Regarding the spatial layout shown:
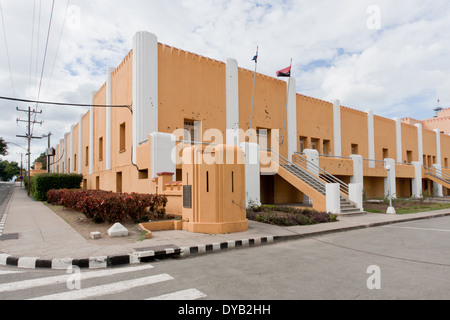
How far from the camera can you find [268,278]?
499 centimetres

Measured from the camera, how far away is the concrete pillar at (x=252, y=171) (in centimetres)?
1485

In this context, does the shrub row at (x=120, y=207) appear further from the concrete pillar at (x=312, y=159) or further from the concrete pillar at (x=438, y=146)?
the concrete pillar at (x=438, y=146)

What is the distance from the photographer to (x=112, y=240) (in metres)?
7.95

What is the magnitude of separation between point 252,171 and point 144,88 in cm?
640

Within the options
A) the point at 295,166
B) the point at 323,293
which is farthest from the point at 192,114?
the point at 323,293

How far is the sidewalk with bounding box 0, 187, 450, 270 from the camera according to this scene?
6211mm

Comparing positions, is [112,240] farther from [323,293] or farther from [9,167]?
[9,167]

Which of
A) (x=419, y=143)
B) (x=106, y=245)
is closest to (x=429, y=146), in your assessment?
(x=419, y=143)

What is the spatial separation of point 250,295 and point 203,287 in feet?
2.53

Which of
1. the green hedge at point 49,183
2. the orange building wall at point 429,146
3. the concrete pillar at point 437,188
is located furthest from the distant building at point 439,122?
the green hedge at point 49,183

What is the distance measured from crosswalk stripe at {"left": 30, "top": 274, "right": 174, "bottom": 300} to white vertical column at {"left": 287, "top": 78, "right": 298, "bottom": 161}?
50.4 feet

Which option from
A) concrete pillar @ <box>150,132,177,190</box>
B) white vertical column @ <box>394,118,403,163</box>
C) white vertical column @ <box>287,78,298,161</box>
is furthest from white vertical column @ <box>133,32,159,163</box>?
white vertical column @ <box>394,118,403,163</box>

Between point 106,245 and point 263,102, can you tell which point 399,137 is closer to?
Result: point 263,102

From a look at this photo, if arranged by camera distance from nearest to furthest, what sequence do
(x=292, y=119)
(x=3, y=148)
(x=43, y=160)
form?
(x=292, y=119) < (x=3, y=148) < (x=43, y=160)
